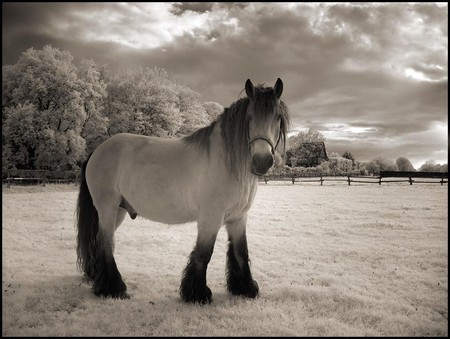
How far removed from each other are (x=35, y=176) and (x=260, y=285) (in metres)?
20.1

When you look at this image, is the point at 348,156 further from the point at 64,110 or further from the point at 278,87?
the point at 278,87

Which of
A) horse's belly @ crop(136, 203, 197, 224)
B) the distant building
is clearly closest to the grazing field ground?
horse's belly @ crop(136, 203, 197, 224)

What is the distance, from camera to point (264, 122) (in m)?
3.75

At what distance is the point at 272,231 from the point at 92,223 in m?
→ 5.17

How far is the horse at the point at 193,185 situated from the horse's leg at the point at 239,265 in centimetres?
1

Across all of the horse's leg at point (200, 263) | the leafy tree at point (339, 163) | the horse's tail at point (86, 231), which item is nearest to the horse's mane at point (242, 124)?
the horse's leg at point (200, 263)

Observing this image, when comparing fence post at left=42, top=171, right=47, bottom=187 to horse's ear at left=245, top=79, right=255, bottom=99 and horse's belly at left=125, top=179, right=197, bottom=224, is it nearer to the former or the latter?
horse's belly at left=125, top=179, right=197, bottom=224

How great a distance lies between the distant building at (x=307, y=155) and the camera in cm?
4840

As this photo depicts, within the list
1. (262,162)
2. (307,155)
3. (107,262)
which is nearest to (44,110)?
(107,262)

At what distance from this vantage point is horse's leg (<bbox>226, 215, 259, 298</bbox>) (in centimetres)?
460

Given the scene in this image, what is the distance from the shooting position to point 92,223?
5168 millimetres

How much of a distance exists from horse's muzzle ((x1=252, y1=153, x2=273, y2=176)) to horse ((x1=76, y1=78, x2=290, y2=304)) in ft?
0.03

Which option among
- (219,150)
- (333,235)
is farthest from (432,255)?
(219,150)

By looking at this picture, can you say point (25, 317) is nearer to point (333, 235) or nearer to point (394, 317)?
point (394, 317)
